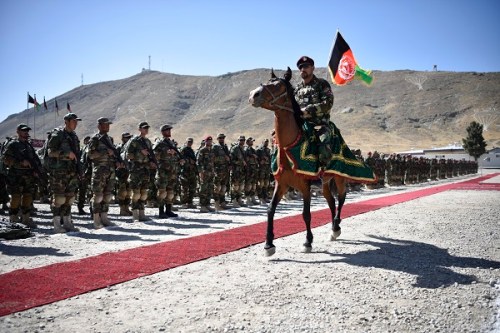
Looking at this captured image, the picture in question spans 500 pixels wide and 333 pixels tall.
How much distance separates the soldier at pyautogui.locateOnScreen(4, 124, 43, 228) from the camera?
8.52m

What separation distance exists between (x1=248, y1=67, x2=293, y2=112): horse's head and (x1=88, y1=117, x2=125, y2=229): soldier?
452 centimetres

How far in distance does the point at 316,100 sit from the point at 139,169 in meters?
5.40

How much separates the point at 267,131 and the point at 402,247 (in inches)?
3089

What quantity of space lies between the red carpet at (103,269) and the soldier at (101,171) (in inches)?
116

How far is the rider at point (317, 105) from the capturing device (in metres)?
5.81

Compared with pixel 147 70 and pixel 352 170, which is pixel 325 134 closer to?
pixel 352 170

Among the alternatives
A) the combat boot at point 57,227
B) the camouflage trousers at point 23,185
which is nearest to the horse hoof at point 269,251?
the combat boot at point 57,227

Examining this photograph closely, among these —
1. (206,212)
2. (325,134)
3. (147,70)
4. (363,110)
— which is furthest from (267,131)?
(147,70)

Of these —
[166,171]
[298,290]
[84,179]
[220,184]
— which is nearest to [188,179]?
[220,184]

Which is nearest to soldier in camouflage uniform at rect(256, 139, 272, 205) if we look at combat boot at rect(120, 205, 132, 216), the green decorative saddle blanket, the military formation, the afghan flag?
the military formation

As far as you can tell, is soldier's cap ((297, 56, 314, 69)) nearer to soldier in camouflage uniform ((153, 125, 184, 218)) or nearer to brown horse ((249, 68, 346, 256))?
brown horse ((249, 68, 346, 256))

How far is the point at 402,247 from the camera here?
19.4 ft

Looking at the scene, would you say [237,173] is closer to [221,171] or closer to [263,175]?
[221,171]

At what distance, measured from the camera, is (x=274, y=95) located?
5430 mm
